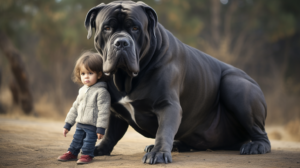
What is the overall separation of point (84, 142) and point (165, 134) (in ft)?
2.38

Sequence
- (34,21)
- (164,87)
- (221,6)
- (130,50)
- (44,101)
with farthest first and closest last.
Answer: (221,6), (44,101), (34,21), (164,87), (130,50)

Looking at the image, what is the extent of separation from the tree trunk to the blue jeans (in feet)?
25.1

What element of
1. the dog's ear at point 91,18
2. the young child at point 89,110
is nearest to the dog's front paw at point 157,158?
the young child at point 89,110

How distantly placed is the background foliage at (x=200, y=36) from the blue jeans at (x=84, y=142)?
844 cm

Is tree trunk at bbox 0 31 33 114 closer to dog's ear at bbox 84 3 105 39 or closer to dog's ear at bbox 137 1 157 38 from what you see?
dog's ear at bbox 84 3 105 39

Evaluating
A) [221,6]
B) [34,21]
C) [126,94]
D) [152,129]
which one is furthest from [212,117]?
[221,6]

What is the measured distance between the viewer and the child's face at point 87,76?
2936 mm

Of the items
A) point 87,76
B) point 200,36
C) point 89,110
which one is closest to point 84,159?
point 89,110

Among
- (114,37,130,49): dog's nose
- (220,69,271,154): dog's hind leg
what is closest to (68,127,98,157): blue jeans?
(114,37,130,49): dog's nose

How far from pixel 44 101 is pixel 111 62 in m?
11.0

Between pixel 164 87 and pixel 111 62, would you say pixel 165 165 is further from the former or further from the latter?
pixel 111 62

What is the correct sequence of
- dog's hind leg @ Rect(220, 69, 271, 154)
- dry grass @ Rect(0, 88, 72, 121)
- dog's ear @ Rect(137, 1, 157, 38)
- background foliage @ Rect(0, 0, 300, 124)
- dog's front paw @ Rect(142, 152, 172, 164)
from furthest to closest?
1. background foliage @ Rect(0, 0, 300, 124)
2. dry grass @ Rect(0, 88, 72, 121)
3. dog's hind leg @ Rect(220, 69, 271, 154)
4. dog's ear @ Rect(137, 1, 157, 38)
5. dog's front paw @ Rect(142, 152, 172, 164)

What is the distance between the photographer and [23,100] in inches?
394

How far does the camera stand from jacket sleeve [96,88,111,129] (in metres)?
2.79
